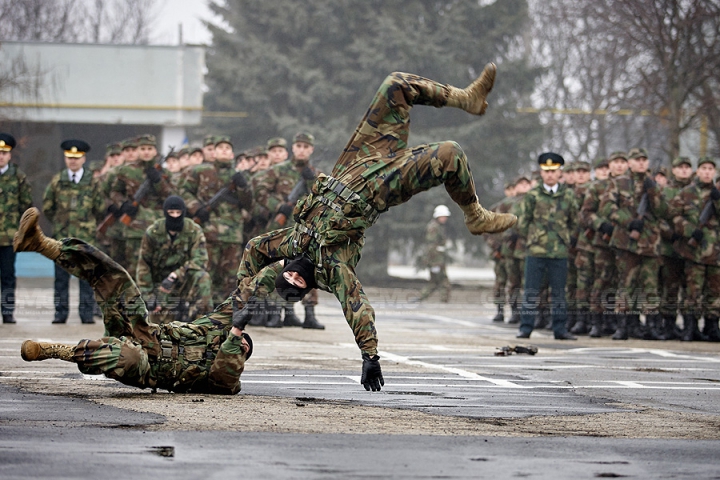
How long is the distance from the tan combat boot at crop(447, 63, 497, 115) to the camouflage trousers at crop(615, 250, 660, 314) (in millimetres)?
7518

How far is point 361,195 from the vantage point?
8883 millimetres

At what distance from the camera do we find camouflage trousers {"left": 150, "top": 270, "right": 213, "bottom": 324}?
13.3 meters

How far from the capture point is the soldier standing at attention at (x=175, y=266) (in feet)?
43.7

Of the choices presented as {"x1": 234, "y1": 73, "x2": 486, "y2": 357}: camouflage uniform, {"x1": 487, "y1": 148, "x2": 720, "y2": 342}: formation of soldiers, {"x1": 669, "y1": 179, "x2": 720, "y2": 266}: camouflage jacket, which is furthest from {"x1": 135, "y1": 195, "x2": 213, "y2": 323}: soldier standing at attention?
{"x1": 669, "y1": 179, "x2": 720, "y2": 266}: camouflage jacket

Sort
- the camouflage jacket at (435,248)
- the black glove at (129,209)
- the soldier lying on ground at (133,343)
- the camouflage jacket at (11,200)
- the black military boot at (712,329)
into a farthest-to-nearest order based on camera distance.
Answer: the camouflage jacket at (435,248)
the black military boot at (712,329)
the black glove at (129,209)
the camouflage jacket at (11,200)
the soldier lying on ground at (133,343)

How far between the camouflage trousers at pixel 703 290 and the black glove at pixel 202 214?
263 inches

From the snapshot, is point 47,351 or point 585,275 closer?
point 47,351

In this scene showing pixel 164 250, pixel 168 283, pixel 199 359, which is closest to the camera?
pixel 199 359

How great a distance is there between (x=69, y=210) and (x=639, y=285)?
7.90m

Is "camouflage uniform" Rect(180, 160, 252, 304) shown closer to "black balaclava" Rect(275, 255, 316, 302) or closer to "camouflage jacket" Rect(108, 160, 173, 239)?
"camouflage jacket" Rect(108, 160, 173, 239)

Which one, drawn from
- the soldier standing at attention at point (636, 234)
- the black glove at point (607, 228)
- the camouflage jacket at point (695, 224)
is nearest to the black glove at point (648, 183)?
the soldier standing at attention at point (636, 234)

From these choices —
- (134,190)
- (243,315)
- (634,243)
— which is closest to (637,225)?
(634,243)

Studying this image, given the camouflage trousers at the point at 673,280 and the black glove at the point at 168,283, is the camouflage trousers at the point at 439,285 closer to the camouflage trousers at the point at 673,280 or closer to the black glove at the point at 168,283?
the camouflage trousers at the point at 673,280

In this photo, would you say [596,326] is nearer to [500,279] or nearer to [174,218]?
[500,279]
